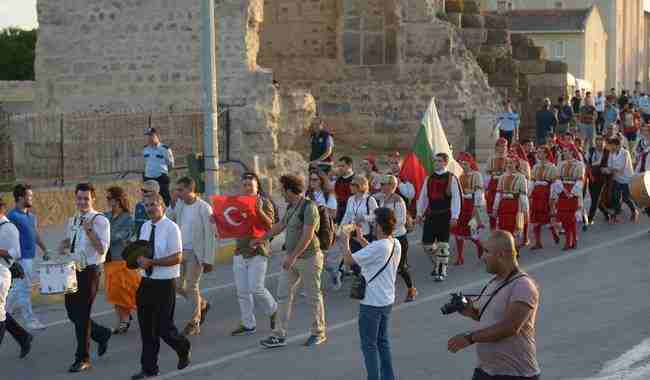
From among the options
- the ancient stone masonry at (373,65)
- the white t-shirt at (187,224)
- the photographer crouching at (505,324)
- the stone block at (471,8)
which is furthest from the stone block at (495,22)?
the photographer crouching at (505,324)

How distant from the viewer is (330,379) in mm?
9320

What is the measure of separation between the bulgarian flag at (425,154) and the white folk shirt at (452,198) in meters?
0.82

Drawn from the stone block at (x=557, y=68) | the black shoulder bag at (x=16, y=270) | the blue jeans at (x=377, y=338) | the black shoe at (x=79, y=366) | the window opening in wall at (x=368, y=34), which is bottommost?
the black shoe at (x=79, y=366)

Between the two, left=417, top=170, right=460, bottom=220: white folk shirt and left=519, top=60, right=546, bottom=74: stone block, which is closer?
left=417, top=170, right=460, bottom=220: white folk shirt

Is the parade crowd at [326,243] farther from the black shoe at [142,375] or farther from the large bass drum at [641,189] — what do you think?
the large bass drum at [641,189]

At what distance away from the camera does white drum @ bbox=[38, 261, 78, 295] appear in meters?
9.48

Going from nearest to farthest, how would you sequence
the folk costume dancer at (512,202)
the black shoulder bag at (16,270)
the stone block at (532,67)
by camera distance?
1. the black shoulder bag at (16,270)
2. the folk costume dancer at (512,202)
3. the stone block at (532,67)

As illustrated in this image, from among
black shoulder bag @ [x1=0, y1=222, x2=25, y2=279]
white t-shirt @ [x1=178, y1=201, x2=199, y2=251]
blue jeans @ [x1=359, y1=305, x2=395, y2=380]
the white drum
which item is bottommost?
blue jeans @ [x1=359, y1=305, x2=395, y2=380]

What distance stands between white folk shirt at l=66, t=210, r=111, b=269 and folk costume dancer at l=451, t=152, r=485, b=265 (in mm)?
5875

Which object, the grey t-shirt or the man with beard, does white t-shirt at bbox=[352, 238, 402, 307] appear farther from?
the man with beard

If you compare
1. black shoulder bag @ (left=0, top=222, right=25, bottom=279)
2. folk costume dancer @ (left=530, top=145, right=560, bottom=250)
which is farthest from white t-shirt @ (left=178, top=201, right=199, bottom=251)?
folk costume dancer @ (left=530, top=145, right=560, bottom=250)

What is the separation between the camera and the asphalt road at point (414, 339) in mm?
9625

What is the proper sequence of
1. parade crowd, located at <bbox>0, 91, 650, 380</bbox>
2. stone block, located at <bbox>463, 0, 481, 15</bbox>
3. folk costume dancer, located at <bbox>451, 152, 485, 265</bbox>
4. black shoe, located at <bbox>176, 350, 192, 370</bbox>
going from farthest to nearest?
stone block, located at <bbox>463, 0, 481, 15</bbox>, folk costume dancer, located at <bbox>451, 152, 485, 265</bbox>, black shoe, located at <bbox>176, 350, 192, 370</bbox>, parade crowd, located at <bbox>0, 91, 650, 380</bbox>

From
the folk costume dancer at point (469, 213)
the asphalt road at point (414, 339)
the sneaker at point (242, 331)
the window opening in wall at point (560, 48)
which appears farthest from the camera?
the window opening in wall at point (560, 48)
